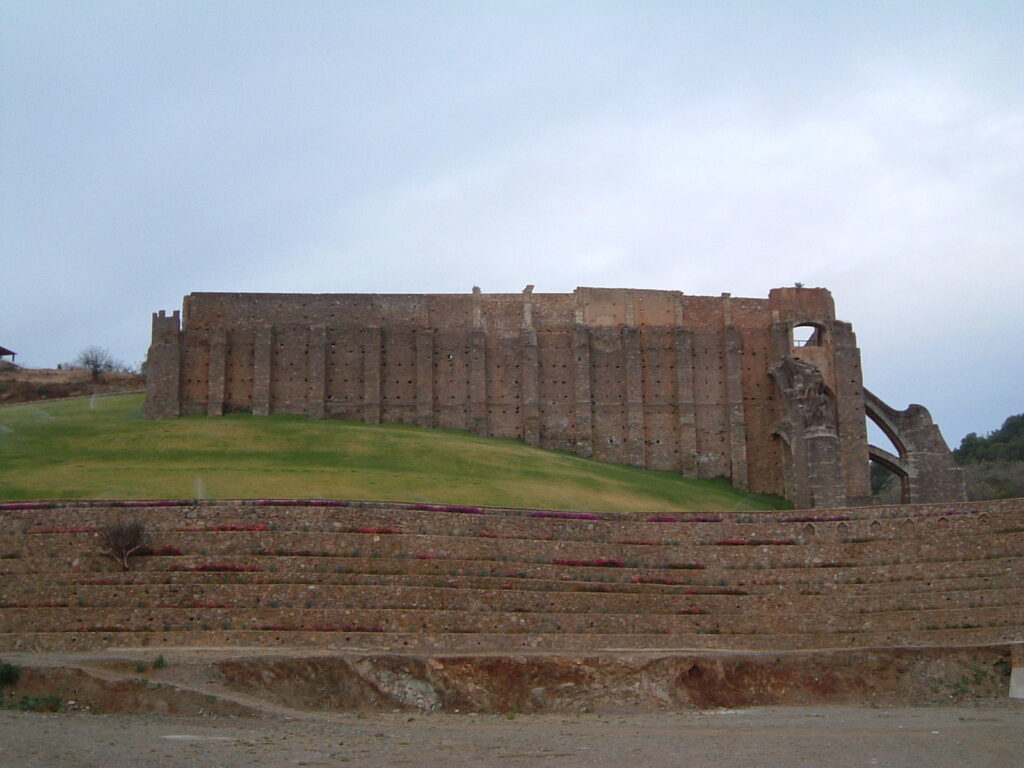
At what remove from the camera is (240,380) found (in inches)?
2039

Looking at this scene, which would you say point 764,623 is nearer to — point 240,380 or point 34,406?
point 240,380

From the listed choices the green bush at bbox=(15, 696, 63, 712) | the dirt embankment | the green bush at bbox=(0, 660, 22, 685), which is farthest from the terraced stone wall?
the dirt embankment

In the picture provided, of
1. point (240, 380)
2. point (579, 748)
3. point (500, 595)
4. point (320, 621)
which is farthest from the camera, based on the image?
point (240, 380)

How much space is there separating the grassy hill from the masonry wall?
147 cm

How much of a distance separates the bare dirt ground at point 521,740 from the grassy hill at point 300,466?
1272 cm

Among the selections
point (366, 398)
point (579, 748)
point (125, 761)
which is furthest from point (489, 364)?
point (125, 761)


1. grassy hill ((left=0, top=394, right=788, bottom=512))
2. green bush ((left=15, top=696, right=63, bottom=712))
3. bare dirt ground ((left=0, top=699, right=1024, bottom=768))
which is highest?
grassy hill ((left=0, top=394, right=788, bottom=512))

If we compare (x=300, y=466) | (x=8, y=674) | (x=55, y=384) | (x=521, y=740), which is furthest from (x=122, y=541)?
(x=55, y=384)

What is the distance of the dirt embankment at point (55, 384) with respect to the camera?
64.4 m

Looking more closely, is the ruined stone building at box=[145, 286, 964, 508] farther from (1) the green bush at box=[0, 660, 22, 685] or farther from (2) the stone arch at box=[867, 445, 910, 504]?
(1) the green bush at box=[0, 660, 22, 685]

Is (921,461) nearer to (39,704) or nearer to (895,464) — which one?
(895,464)

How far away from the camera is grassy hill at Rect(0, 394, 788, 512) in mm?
38156

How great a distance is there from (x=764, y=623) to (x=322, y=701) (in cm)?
1272

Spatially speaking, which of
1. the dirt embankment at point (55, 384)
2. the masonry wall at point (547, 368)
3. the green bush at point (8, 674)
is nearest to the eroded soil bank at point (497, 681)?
the green bush at point (8, 674)
